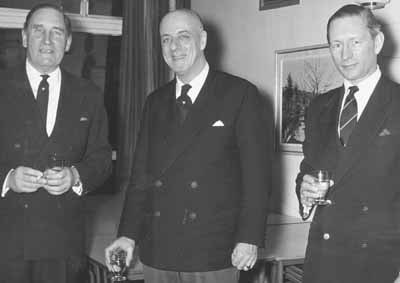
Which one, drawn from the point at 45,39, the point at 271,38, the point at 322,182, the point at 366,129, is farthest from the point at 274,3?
the point at 322,182

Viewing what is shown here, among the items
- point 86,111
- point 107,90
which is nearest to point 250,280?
point 86,111

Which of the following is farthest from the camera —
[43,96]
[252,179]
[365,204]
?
[43,96]

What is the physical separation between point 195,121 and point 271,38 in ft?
8.18

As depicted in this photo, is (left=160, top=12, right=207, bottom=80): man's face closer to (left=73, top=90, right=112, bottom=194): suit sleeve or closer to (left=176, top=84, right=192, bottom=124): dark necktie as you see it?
(left=176, top=84, right=192, bottom=124): dark necktie

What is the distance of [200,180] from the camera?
99.8 inches

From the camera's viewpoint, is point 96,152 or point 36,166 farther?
point 96,152

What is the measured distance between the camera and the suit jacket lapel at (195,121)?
2562 mm

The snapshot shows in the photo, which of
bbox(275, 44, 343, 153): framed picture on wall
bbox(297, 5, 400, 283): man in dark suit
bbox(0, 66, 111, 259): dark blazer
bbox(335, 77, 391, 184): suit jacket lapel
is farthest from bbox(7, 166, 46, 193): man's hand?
bbox(275, 44, 343, 153): framed picture on wall

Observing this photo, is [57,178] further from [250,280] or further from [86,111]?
[250,280]

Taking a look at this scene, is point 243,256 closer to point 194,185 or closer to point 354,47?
point 194,185

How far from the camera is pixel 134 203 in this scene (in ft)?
8.72

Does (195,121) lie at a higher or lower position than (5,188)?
higher

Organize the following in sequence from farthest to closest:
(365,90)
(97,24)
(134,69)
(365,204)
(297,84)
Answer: (97,24), (134,69), (297,84), (365,90), (365,204)

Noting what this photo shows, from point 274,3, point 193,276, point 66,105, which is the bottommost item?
point 193,276
